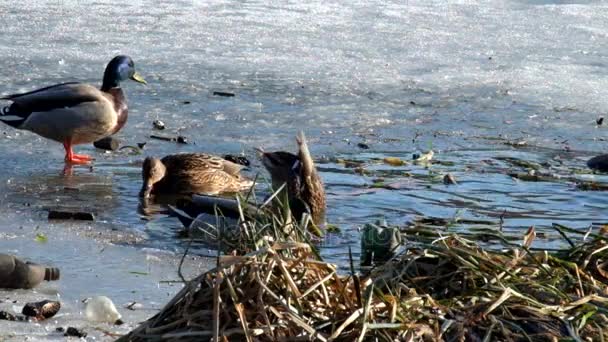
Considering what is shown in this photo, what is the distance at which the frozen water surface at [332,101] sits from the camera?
704 cm

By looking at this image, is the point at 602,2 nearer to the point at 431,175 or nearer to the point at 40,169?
the point at 431,175

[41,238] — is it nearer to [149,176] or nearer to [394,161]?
[149,176]

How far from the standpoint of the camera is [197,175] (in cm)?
817

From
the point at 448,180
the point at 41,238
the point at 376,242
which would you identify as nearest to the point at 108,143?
the point at 448,180

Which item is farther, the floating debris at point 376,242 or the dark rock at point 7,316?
the floating debris at point 376,242

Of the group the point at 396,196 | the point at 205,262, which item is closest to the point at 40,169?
the point at 396,196

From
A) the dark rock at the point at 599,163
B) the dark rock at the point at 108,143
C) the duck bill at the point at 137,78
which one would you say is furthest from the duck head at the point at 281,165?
the duck bill at the point at 137,78

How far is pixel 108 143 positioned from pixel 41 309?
5073 millimetres

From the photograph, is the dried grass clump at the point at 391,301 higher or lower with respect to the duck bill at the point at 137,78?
higher

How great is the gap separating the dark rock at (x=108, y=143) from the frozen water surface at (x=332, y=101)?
10 cm

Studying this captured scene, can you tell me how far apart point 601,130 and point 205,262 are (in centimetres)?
529

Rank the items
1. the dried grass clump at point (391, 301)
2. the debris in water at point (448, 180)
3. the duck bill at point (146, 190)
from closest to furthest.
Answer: the dried grass clump at point (391, 301) < the duck bill at point (146, 190) < the debris in water at point (448, 180)

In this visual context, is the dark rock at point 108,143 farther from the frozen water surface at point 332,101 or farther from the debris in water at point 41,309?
the debris in water at point 41,309

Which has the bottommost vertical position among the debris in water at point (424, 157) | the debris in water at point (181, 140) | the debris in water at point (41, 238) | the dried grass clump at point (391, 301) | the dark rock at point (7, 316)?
the debris in water at point (181, 140)
